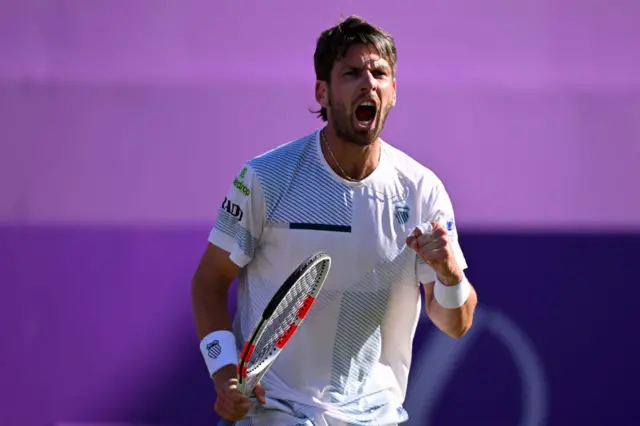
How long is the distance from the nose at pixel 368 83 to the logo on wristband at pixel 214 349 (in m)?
0.79

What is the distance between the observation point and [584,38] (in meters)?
3.97

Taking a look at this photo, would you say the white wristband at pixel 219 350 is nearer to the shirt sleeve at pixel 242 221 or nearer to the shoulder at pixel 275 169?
the shirt sleeve at pixel 242 221

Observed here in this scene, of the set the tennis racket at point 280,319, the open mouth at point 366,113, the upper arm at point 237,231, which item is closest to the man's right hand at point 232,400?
the tennis racket at point 280,319

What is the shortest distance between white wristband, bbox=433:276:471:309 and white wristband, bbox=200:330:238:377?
554 mm

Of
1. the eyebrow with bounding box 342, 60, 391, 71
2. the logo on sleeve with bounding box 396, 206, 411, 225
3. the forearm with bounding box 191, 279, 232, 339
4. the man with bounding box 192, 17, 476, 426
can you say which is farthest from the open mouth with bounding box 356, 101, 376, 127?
the forearm with bounding box 191, 279, 232, 339

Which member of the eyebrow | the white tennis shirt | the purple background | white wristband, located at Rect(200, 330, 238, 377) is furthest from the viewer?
the purple background

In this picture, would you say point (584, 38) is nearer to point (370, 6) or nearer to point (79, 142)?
point (370, 6)

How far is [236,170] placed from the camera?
387 cm

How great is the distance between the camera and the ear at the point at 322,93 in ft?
10.3

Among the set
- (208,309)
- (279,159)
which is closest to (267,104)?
(279,159)

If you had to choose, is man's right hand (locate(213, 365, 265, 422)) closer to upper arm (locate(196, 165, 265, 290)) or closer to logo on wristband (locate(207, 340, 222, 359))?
logo on wristband (locate(207, 340, 222, 359))

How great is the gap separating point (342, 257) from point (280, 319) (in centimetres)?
30

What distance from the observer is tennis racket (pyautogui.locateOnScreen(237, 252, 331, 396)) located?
2.63 meters

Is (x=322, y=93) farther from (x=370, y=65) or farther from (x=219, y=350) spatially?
(x=219, y=350)
